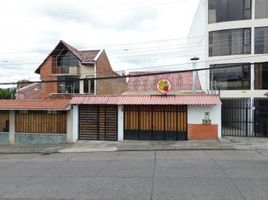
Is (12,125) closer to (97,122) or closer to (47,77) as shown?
(97,122)

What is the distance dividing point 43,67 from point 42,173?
33.5m

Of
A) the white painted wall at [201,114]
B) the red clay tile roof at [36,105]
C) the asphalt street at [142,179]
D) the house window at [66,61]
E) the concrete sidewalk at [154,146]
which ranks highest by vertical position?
the house window at [66,61]

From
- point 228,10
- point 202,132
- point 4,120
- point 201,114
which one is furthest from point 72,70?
point 202,132

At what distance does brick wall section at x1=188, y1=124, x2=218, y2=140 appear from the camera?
21.3 m

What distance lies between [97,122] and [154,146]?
16.3ft

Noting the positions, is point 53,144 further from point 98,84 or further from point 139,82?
point 98,84

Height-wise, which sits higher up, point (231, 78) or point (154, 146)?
point (231, 78)

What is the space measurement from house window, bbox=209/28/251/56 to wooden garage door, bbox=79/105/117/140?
1311 centimetres

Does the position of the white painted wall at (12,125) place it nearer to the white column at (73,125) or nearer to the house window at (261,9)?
the white column at (73,125)

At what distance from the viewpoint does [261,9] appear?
29953 millimetres

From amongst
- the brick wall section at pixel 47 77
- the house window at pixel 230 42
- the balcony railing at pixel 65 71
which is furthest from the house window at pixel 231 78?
the brick wall section at pixel 47 77

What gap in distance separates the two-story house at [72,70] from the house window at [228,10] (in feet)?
51.4

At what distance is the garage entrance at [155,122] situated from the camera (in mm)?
21688

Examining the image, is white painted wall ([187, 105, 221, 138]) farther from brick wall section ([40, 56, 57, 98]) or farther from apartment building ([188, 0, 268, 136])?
brick wall section ([40, 56, 57, 98])
